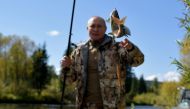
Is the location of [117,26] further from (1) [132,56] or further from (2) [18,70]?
(2) [18,70]

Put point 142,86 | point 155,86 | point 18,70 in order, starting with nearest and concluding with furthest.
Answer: point 18,70 < point 155,86 < point 142,86

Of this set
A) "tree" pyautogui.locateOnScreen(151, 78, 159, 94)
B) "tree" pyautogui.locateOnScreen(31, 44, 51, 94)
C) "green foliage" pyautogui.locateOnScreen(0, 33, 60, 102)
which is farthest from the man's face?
"tree" pyautogui.locateOnScreen(151, 78, 159, 94)

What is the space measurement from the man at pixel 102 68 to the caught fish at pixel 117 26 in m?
0.11

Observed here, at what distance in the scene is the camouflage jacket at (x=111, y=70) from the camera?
234 inches

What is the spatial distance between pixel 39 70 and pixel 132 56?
91997mm

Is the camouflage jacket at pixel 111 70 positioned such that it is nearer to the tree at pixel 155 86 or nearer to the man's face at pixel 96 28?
the man's face at pixel 96 28

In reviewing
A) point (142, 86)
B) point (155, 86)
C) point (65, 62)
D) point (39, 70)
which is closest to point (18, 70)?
point (39, 70)

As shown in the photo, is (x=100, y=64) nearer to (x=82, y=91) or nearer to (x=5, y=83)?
(x=82, y=91)

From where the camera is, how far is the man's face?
6004 millimetres

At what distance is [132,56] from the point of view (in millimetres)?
5965

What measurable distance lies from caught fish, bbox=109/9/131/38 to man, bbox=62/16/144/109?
0.11m

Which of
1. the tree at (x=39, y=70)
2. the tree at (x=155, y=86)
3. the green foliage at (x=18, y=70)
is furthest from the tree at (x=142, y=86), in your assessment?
the green foliage at (x=18, y=70)

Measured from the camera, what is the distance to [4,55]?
8994cm

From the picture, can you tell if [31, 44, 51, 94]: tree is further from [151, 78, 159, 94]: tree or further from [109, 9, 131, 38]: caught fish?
[109, 9, 131, 38]: caught fish
